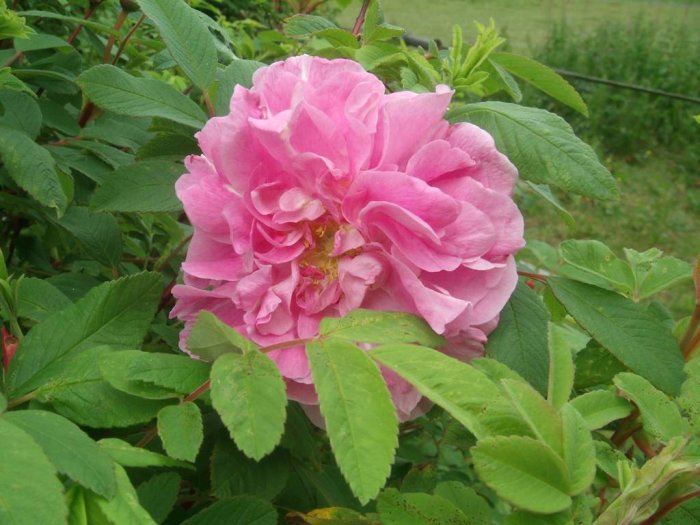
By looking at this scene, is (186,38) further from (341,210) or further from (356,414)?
(356,414)

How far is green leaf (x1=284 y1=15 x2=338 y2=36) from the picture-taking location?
983mm

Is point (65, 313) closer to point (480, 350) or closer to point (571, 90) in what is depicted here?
point (480, 350)

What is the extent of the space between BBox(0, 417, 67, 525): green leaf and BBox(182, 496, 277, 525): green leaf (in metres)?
0.18

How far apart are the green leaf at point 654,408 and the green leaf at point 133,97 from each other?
45cm

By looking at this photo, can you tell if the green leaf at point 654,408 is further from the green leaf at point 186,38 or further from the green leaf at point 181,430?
the green leaf at point 186,38

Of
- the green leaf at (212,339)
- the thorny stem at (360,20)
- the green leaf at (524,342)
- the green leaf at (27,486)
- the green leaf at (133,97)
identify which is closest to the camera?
the green leaf at (27,486)

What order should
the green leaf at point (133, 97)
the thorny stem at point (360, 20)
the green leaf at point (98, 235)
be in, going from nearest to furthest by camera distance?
1. the green leaf at point (133, 97)
2. the green leaf at point (98, 235)
3. the thorny stem at point (360, 20)

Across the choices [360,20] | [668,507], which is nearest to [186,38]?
[360,20]

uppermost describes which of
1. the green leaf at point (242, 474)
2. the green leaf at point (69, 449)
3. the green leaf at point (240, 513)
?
the green leaf at point (69, 449)

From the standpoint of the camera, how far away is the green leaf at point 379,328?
1.85 ft

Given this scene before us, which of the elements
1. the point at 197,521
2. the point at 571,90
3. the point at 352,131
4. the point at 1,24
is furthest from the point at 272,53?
the point at 197,521

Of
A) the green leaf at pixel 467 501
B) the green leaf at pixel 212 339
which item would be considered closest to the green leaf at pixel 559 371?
the green leaf at pixel 467 501

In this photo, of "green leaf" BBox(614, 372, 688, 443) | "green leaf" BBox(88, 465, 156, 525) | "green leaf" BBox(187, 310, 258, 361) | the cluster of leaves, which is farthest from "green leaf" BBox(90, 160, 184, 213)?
"green leaf" BBox(614, 372, 688, 443)

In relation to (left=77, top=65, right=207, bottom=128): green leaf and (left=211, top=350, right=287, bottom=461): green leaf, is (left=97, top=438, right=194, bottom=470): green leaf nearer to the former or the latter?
(left=211, top=350, right=287, bottom=461): green leaf
